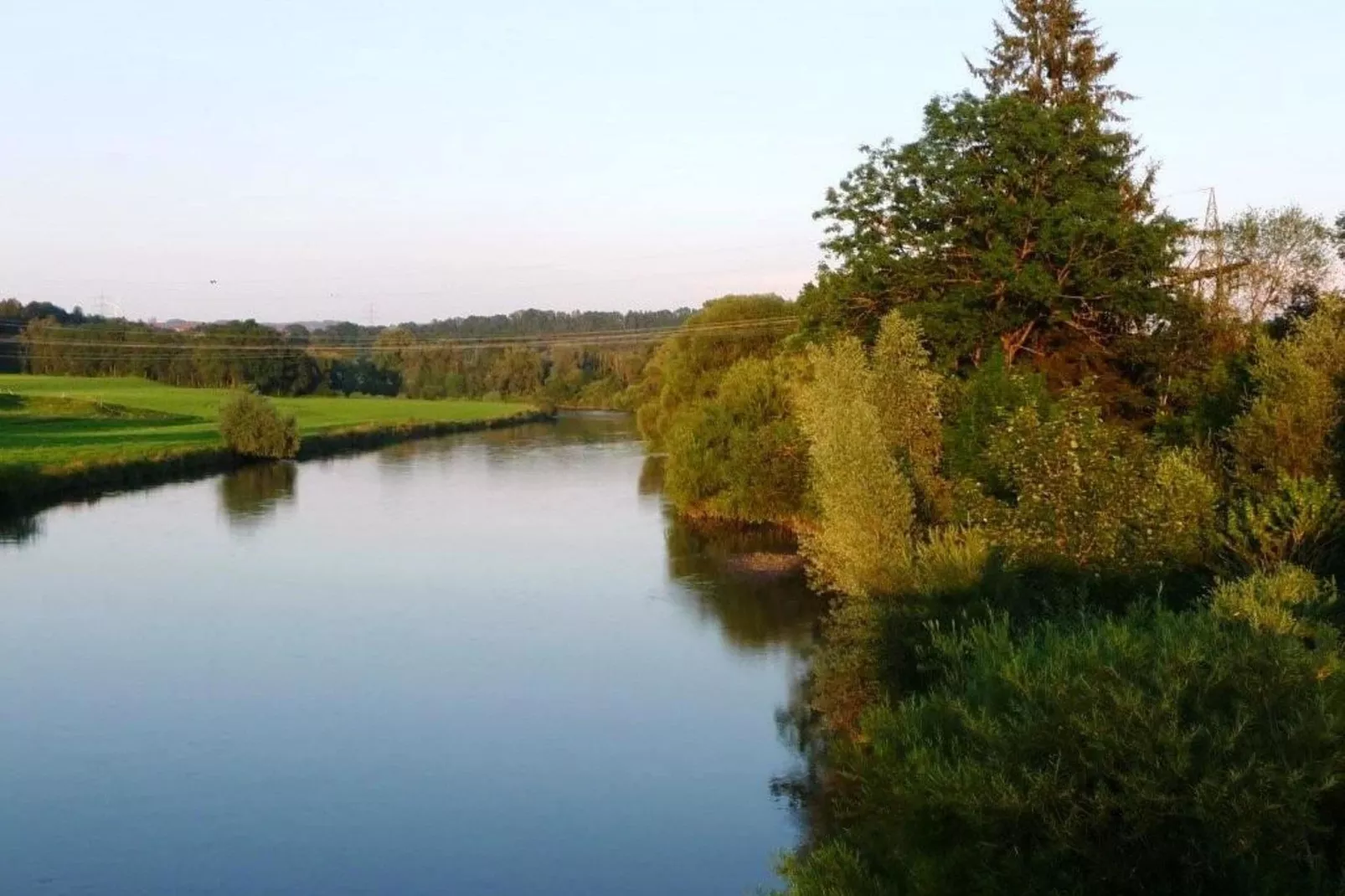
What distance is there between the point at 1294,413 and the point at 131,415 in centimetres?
6012

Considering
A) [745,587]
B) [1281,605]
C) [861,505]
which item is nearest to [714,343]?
[745,587]

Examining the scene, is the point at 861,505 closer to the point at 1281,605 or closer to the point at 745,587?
the point at 1281,605

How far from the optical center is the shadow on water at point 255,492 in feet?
129

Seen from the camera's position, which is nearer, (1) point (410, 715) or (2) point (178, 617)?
(1) point (410, 715)

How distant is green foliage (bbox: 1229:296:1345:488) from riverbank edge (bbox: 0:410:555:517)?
35.1 m

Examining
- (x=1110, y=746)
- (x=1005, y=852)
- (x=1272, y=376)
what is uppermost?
(x=1272, y=376)

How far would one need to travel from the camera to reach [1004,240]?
2666 cm

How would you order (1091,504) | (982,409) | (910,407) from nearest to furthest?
(1091,504) → (982,409) → (910,407)

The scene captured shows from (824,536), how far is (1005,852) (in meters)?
12.1

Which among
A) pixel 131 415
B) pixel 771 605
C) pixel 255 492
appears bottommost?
pixel 771 605

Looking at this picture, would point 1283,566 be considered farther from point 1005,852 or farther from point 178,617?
point 178,617

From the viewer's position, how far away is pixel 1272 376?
1723cm

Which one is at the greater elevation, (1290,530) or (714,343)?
(714,343)

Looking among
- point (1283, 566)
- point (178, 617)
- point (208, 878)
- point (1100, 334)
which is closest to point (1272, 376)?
point (1283, 566)
